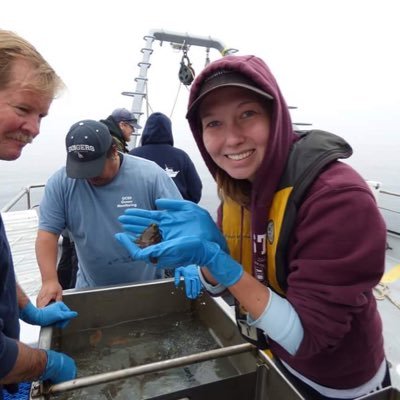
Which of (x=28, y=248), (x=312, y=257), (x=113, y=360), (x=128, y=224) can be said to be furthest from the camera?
(x=28, y=248)

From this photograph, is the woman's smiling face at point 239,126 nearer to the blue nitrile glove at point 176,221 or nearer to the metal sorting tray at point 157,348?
the blue nitrile glove at point 176,221

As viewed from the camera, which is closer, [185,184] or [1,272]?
[1,272]

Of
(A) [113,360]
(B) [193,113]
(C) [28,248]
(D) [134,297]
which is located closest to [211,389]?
(A) [113,360]

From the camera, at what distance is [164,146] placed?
11.3 ft

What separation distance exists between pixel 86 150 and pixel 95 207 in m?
0.34

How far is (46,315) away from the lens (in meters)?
1.54

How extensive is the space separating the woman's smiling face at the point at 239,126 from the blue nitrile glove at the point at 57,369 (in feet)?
3.10

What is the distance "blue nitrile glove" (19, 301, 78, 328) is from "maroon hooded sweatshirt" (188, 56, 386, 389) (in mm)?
1103

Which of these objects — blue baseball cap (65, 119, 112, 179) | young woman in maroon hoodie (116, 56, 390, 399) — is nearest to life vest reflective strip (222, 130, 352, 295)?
young woman in maroon hoodie (116, 56, 390, 399)

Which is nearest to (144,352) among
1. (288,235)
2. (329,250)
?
(288,235)

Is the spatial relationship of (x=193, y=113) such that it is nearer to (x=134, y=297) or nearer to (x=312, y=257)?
(x=312, y=257)

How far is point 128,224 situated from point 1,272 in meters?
0.45

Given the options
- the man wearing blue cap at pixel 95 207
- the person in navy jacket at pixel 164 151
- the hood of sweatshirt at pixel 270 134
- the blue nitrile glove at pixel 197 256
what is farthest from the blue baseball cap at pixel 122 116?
the blue nitrile glove at pixel 197 256

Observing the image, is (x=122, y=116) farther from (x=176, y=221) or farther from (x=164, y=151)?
(x=176, y=221)
